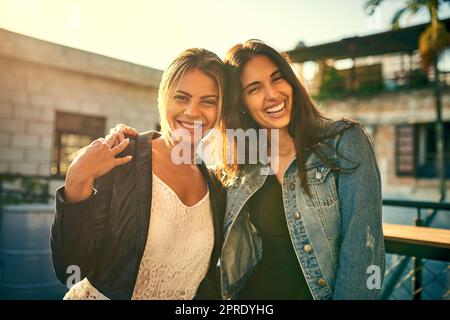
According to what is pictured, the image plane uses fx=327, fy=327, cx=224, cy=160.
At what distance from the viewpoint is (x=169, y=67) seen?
1630 mm

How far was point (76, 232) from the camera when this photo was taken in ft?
4.09

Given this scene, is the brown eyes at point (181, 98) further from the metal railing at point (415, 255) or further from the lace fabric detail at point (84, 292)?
the metal railing at point (415, 255)

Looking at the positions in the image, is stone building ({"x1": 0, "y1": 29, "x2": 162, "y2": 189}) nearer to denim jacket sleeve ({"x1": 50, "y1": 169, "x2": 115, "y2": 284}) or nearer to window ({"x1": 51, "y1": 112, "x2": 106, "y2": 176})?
window ({"x1": 51, "y1": 112, "x2": 106, "y2": 176})

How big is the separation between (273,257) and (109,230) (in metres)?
0.75

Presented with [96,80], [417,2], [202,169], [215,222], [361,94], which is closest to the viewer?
[215,222]

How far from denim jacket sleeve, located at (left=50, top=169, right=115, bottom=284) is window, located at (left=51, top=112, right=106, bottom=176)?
198 inches

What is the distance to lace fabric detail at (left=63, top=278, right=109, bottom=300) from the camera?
4.42ft

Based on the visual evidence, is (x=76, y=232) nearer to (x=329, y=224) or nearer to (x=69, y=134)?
(x=329, y=224)

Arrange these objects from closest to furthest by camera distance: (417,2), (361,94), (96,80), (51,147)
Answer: (51,147) → (96,80) → (417,2) → (361,94)

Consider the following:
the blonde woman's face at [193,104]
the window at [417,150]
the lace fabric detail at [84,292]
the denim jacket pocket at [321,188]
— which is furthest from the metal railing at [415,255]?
the window at [417,150]

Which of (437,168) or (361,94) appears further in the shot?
(361,94)
